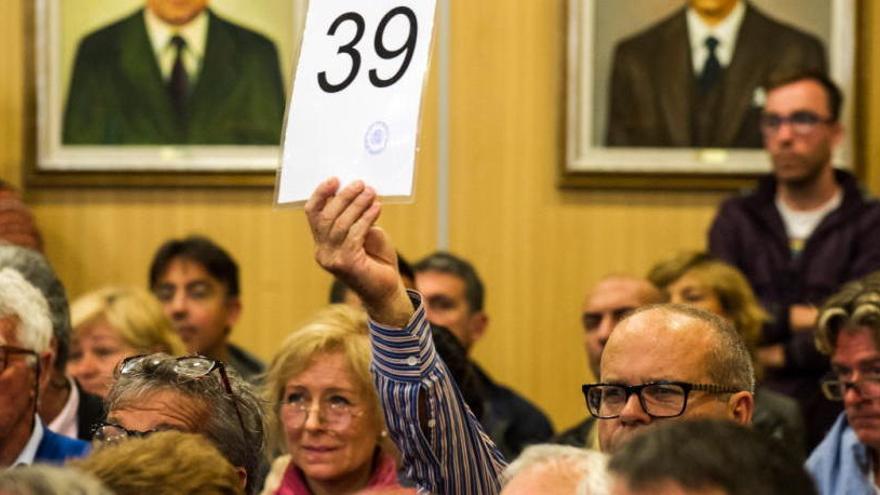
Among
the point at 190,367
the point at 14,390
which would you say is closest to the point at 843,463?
the point at 190,367

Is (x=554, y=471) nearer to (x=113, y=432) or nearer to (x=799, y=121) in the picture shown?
(x=113, y=432)

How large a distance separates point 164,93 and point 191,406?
4355mm

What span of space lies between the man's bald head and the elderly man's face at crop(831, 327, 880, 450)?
1.61m

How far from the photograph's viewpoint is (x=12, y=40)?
7699 mm

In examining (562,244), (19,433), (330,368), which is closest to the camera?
(19,433)

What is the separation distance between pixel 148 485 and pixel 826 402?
4080mm

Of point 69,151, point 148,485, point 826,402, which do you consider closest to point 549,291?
point 826,402

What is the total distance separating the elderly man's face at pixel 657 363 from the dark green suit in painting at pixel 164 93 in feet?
13.9

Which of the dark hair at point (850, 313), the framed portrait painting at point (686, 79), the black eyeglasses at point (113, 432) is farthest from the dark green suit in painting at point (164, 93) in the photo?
the black eyeglasses at point (113, 432)

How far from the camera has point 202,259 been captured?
23.1 ft

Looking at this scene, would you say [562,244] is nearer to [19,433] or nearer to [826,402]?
[826,402]

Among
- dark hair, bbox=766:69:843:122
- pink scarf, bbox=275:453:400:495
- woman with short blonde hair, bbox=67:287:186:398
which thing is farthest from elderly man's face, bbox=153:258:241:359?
dark hair, bbox=766:69:843:122

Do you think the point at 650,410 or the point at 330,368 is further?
the point at 330,368

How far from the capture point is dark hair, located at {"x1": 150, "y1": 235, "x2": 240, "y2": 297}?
704cm
